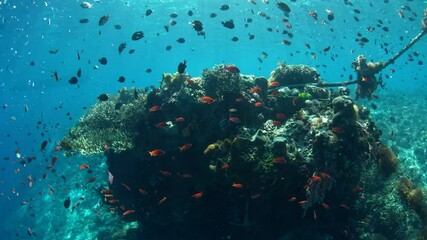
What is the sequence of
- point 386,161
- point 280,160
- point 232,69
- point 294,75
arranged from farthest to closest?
point 294,75 → point 232,69 → point 386,161 → point 280,160

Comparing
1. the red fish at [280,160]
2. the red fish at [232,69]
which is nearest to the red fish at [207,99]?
the red fish at [232,69]

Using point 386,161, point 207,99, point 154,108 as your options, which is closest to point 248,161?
point 207,99

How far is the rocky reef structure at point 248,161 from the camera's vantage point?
7.99 meters

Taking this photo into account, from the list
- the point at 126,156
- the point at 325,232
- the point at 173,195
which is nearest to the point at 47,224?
the point at 126,156

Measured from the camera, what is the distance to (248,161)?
805cm

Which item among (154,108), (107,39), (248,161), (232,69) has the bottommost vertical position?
(248,161)

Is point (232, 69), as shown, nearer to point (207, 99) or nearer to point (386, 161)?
point (207, 99)

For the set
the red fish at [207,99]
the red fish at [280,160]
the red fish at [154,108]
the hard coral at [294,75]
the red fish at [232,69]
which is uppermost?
the hard coral at [294,75]

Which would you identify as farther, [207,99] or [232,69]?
[232,69]

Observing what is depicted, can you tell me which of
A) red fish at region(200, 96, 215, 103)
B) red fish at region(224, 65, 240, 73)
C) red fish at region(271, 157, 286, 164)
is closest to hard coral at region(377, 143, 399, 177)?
red fish at region(271, 157, 286, 164)

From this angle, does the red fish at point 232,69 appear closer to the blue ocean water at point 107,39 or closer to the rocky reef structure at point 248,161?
the rocky reef structure at point 248,161

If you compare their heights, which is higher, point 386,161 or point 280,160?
point 386,161

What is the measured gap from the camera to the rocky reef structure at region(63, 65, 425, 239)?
26.2 ft

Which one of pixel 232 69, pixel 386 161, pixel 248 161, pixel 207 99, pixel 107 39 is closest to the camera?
pixel 248 161
